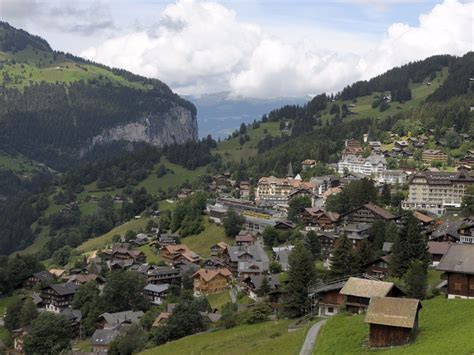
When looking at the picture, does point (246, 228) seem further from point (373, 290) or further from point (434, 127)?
point (434, 127)

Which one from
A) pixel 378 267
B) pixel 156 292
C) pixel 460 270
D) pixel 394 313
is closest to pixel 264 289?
pixel 378 267

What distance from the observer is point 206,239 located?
10481 centimetres

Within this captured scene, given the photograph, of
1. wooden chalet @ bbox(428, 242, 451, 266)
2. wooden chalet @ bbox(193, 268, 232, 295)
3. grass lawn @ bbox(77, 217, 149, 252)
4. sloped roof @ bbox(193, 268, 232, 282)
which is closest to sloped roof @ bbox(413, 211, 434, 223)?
wooden chalet @ bbox(428, 242, 451, 266)

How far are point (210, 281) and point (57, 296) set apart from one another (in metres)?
25.2

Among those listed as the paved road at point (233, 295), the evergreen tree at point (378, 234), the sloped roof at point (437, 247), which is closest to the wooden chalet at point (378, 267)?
the evergreen tree at point (378, 234)

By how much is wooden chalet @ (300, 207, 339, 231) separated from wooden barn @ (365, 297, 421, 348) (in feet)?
193

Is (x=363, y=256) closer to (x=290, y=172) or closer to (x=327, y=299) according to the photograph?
(x=327, y=299)

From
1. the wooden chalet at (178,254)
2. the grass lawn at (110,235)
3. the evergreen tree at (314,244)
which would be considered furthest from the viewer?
the grass lawn at (110,235)

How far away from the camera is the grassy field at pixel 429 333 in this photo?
91.7ft

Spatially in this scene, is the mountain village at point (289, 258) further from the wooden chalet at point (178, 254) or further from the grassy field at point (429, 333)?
the grassy field at point (429, 333)

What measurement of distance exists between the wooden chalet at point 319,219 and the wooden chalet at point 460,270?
50.9 m

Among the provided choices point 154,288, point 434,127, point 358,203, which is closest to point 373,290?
point 154,288

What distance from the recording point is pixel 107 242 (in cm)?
12925

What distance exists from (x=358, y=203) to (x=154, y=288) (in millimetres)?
36409
